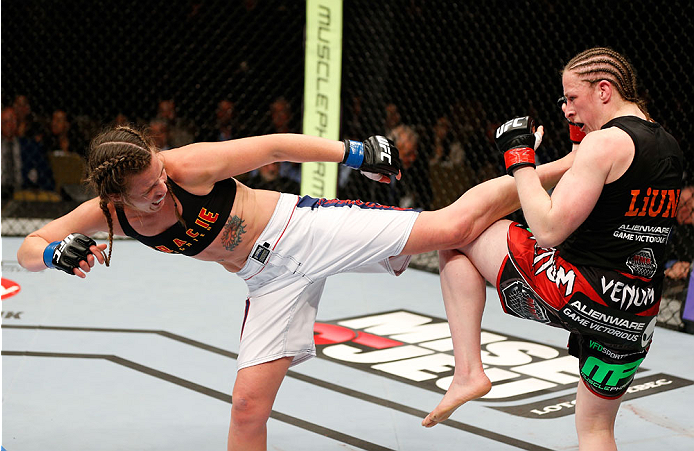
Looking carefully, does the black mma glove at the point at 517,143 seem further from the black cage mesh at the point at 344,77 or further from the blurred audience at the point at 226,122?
the blurred audience at the point at 226,122

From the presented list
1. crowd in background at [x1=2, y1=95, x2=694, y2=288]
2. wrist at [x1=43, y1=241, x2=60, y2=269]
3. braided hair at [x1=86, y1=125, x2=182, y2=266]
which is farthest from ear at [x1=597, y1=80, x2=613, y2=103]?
crowd in background at [x1=2, y1=95, x2=694, y2=288]

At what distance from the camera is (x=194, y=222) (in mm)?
2266

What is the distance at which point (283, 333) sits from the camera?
2436 millimetres

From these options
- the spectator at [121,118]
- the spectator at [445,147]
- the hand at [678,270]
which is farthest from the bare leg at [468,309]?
the spectator at [121,118]

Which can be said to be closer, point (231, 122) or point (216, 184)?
point (216, 184)

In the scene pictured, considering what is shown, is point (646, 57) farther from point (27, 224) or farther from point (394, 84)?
point (27, 224)

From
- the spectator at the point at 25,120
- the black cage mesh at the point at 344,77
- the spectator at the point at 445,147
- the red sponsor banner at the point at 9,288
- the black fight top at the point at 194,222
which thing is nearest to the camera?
the black fight top at the point at 194,222

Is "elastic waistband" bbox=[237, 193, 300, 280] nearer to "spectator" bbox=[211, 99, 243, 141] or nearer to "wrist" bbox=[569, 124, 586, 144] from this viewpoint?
"wrist" bbox=[569, 124, 586, 144]

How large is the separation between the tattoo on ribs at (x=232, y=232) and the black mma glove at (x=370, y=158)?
0.35 meters

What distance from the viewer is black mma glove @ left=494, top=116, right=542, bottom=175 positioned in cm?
201

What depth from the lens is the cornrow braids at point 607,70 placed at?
1987mm

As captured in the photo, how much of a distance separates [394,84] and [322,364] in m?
3.23

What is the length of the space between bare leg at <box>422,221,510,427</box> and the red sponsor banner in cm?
346

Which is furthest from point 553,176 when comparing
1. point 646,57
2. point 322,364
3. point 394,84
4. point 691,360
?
point 394,84
